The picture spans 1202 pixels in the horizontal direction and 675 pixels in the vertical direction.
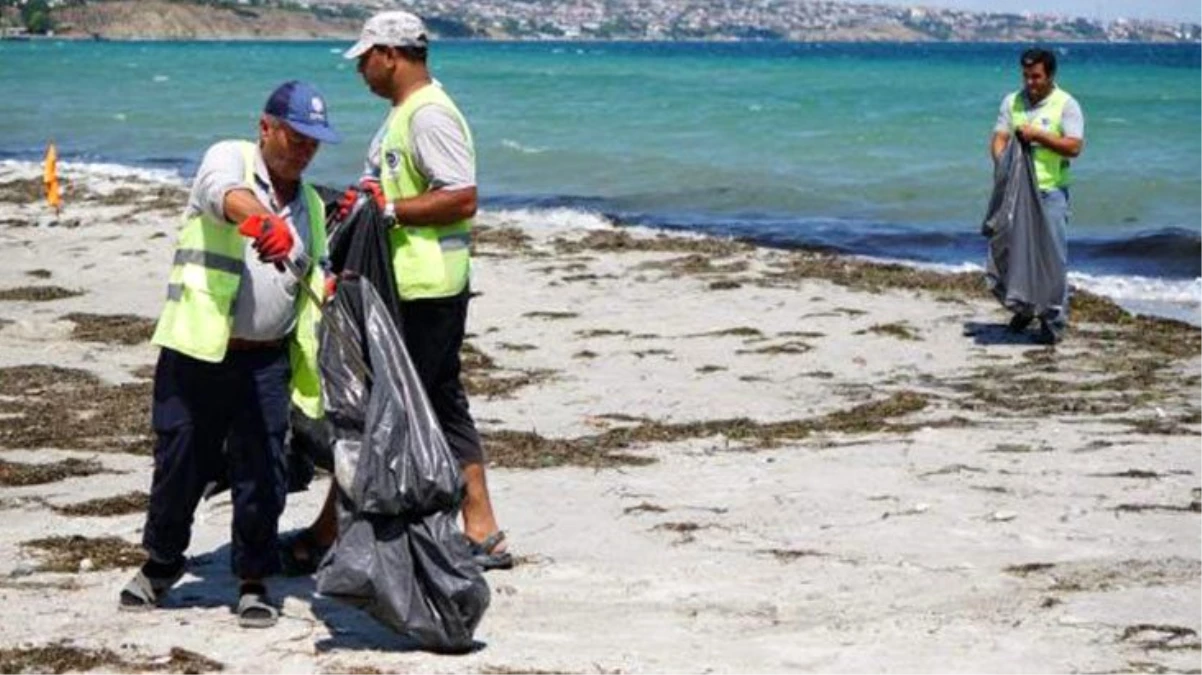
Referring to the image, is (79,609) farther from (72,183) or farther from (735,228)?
(72,183)

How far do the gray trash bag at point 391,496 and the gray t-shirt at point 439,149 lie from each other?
0.61 m

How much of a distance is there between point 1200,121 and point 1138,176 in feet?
52.2

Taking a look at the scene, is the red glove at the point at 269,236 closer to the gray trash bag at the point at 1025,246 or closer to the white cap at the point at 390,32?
the white cap at the point at 390,32

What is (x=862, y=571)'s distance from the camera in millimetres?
7176

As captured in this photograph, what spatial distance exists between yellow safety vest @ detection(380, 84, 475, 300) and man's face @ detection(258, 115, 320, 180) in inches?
19.4

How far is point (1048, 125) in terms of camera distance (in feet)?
41.1

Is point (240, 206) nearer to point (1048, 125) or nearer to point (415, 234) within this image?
point (415, 234)

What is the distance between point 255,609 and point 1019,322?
25.3 feet

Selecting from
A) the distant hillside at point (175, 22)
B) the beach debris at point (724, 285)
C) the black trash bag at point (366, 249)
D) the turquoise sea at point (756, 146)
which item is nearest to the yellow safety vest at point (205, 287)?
the black trash bag at point (366, 249)

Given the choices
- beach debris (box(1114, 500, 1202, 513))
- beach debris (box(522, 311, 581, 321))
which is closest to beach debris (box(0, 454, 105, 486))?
beach debris (box(1114, 500, 1202, 513))

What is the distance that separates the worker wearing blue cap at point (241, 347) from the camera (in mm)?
6203

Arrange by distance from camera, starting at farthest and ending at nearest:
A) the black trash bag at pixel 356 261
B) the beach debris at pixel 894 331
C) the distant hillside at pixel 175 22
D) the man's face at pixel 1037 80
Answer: the distant hillside at pixel 175 22, the beach debris at pixel 894 331, the man's face at pixel 1037 80, the black trash bag at pixel 356 261

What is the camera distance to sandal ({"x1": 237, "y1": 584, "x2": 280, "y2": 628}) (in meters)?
6.44

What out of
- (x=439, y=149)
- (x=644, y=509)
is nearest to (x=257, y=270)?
(x=439, y=149)
